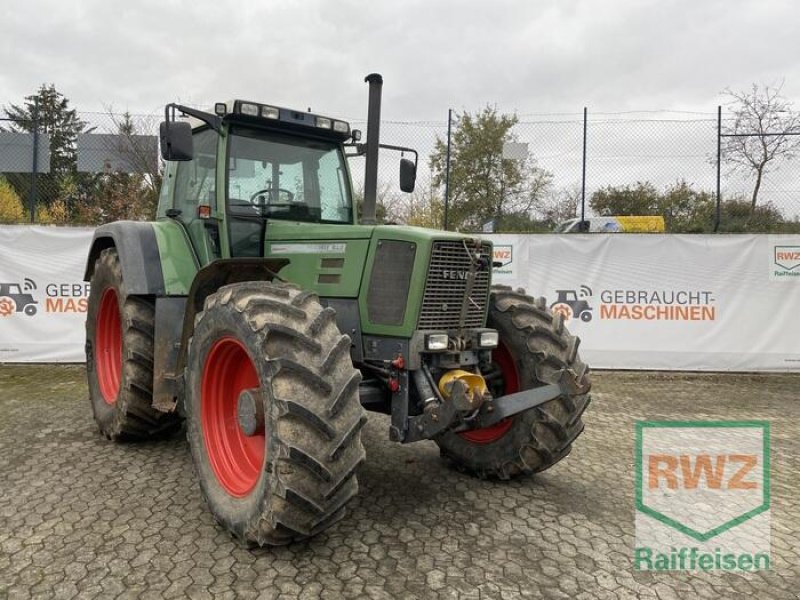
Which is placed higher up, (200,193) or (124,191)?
(124,191)

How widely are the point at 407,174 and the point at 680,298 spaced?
5.18 metres

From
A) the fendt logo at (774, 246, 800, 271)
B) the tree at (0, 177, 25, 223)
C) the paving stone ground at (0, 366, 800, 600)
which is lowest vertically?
the paving stone ground at (0, 366, 800, 600)

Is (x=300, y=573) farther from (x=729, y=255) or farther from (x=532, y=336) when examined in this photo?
(x=729, y=255)

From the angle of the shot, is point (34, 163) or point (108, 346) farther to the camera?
point (34, 163)

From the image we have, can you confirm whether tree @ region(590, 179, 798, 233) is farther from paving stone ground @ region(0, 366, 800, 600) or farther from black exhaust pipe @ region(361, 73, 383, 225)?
black exhaust pipe @ region(361, 73, 383, 225)

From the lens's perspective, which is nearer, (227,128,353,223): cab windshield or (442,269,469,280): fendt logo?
(442,269,469,280): fendt logo

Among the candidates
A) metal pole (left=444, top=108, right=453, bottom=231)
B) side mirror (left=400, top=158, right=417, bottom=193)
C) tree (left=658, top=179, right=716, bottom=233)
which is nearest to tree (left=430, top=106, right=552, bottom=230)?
metal pole (left=444, top=108, right=453, bottom=231)

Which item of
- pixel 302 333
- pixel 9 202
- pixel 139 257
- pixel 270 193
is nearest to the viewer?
pixel 302 333

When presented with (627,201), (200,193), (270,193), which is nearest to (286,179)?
(270,193)

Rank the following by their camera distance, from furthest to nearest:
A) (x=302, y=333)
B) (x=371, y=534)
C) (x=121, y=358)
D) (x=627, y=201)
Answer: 1. (x=627, y=201)
2. (x=121, y=358)
3. (x=371, y=534)
4. (x=302, y=333)

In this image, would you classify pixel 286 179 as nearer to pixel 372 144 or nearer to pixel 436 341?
pixel 372 144

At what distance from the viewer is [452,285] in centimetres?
367

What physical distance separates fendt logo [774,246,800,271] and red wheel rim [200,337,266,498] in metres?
7.72

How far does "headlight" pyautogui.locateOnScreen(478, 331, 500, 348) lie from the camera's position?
12.5ft
